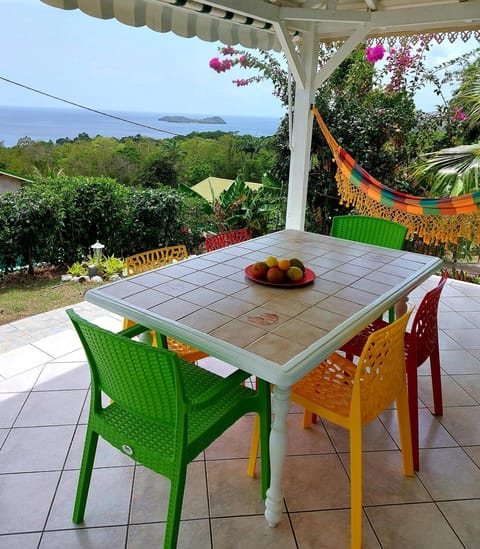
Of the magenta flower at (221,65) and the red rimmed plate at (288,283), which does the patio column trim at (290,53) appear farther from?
the magenta flower at (221,65)

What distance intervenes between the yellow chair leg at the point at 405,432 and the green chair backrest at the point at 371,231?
125 centimetres

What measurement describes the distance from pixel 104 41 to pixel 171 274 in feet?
54.2

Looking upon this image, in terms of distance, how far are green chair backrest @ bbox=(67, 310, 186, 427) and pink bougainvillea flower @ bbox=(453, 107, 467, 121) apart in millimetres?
5108

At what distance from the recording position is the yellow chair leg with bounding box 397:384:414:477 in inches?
66.5

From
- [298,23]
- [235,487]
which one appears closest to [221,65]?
[298,23]

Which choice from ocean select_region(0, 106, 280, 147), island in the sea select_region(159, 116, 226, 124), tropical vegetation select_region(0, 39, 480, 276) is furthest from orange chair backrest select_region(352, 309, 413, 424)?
island in the sea select_region(159, 116, 226, 124)

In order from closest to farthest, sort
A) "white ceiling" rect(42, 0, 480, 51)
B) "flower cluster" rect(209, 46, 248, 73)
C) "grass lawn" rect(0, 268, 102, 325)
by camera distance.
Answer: "white ceiling" rect(42, 0, 480, 51) → "grass lawn" rect(0, 268, 102, 325) → "flower cluster" rect(209, 46, 248, 73)

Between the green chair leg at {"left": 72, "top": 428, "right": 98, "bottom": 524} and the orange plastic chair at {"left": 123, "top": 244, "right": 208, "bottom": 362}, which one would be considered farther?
the orange plastic chair at {"left": 123, "top": 244, "right": 208, "bottom": 362}

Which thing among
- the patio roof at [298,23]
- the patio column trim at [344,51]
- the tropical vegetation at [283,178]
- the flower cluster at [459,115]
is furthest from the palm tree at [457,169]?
the patio column trim at [344,51]

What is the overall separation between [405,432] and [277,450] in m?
0.61

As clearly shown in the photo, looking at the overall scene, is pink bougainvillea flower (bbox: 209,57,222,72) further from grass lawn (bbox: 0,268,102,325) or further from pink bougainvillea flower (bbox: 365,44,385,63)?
grass lawn (bbox: 0,268,102,325)

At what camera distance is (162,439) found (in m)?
1.35

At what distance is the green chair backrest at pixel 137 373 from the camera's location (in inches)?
45.0

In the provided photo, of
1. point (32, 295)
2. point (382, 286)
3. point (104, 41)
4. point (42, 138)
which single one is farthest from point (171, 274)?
point (104, 41)
